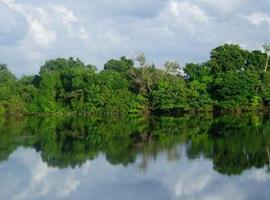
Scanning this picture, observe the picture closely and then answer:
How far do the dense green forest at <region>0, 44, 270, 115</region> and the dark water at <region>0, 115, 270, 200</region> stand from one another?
2193cm

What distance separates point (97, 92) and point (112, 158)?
34432mm

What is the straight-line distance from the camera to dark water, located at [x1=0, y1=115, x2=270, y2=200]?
1548 cm

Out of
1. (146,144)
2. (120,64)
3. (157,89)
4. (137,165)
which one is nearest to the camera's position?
(137,165)

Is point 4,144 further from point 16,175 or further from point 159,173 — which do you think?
point 159,173

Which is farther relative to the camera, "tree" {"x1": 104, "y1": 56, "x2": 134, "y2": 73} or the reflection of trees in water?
"tree" {"x1": 104, "y1": 56, "x2": 134, "y2": 73}

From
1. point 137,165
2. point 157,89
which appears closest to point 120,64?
point 157,89

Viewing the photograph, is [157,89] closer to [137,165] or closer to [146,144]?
[146,144]

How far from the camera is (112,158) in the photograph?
71.2 feet

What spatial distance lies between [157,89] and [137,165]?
3521cm

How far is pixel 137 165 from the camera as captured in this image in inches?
776

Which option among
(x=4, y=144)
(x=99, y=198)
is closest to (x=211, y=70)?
(x=4, y=144)

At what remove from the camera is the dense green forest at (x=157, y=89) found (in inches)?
2088

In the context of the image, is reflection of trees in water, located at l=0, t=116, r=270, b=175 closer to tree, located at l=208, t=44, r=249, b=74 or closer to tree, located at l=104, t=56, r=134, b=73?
tree, located at l=208, t=44, r=249, b=74

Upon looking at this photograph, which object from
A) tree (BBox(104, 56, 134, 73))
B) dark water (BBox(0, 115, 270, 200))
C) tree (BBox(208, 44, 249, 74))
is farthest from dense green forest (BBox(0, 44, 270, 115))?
dark water (BBox(0, 115, 270, 200))
